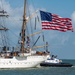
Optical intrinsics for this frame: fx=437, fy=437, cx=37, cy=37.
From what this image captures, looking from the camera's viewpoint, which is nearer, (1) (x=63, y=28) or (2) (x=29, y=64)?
(1) (x=63, y=28)

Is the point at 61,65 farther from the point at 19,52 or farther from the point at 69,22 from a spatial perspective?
the point at 69,22

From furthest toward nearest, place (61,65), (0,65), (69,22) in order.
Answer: (61,65), (0,65), (69,22)

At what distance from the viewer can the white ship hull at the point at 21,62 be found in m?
106

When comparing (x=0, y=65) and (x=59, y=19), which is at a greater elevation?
(x=59, y=19)

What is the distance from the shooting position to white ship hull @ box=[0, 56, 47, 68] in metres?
106

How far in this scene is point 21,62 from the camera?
356 ft

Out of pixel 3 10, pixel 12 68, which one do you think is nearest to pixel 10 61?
pixel 12 68

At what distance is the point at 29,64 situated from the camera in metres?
110

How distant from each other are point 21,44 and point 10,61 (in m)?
5.83

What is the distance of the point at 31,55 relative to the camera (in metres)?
108

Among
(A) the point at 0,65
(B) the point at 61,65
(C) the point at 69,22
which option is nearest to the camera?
(C) the point at 69,22

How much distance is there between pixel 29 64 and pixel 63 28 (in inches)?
659

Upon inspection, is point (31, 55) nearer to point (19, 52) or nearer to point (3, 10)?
point (19, 52)

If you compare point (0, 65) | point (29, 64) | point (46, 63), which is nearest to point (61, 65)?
point (46, 63)
